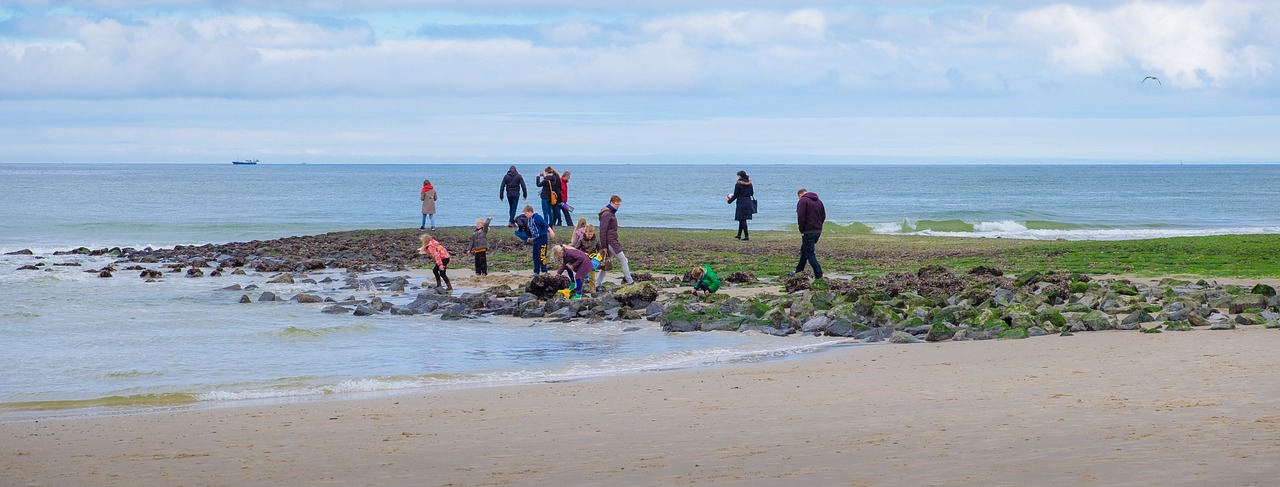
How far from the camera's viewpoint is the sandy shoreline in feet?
22.3

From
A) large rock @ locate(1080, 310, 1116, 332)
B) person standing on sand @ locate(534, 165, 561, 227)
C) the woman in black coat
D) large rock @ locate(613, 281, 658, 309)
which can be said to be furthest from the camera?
person standing on sand @ locate(534, 165, 561, 227)

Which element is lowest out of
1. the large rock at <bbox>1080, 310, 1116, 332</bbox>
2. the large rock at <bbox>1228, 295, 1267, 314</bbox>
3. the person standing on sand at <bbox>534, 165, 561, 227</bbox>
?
the large rock at <bbox>1080, 310, 1116, 332</bbox>

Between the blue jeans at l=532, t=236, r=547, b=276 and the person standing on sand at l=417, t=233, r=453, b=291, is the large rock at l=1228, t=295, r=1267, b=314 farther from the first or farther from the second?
the person standing on sand at l=417, t=233, r=453, b=291

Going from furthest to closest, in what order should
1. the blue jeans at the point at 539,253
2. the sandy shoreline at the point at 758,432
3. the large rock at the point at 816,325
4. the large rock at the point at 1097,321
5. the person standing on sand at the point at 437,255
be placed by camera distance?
the blue jeans at the point at 539,253 → the person standing on sand at the point at 437,255 → the large rock at the point at 816,325 → the large rock at the point at 1097,321 → the sandy shoreline at the point at 758,432

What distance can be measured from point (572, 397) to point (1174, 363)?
5.83 metres

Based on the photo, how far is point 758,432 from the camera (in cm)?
822

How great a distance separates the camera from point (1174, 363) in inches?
425

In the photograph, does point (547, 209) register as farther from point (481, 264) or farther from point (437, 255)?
point (437, 255)

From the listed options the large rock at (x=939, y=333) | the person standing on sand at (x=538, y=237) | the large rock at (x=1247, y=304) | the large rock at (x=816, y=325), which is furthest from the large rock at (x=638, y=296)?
the large rock at (x=1247, y=304)

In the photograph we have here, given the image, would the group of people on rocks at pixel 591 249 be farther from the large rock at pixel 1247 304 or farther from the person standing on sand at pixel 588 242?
the large rock at pixel 1247 304

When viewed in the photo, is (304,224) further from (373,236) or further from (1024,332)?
(1024,332)

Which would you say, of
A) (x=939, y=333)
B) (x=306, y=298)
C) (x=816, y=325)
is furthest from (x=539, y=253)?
(x=939, y=333)

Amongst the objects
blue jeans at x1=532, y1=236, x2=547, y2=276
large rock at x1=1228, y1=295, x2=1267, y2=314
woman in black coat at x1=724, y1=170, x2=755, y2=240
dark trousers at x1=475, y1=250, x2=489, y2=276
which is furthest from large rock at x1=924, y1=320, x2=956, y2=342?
woman in black coat at x1=724, y1=170, x2=755, y2=240

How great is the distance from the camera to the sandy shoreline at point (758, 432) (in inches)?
268
